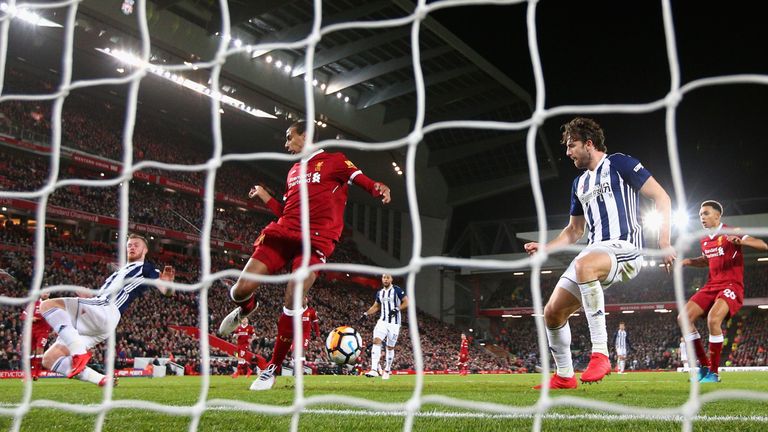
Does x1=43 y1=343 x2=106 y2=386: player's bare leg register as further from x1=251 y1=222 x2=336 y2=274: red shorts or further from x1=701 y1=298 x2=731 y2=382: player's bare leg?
x1=701 y1=298 x2=731 y2=382: player's bare leg

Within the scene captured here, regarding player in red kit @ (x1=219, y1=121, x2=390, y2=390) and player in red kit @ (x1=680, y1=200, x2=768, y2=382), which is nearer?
player in red kit @ (x1=219, y1=121, x2=390, y2=390)

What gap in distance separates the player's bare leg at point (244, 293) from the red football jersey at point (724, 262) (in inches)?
200

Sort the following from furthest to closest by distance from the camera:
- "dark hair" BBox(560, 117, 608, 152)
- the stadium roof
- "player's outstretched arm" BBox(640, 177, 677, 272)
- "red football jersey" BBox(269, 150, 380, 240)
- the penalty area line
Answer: the stadium roof, "red football jersey" BBox(269, 150, 380, 240), "dark hair" BBox(560, 117, 608, 152), "player's outstretched arm" BBox(640, 177, 677, 272), the penalty area line

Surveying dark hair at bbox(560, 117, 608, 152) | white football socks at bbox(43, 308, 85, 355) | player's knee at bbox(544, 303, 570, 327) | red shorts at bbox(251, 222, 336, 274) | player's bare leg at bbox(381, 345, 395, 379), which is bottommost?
player's bare leg at bbox(381, 345, 395, 379)

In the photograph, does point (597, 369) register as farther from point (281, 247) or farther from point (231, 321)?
point (231, 321)

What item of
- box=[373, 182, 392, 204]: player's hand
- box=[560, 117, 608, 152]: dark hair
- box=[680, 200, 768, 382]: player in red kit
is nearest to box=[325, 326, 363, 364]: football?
box=[680, 200, 768, 382]: player in red kit

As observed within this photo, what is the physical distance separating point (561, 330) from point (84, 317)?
4103 mm

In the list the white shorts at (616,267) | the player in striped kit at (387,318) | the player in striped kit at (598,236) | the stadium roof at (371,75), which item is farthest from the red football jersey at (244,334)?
the stadium roof at (371,75)

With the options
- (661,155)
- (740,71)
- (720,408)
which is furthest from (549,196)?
(720,408)

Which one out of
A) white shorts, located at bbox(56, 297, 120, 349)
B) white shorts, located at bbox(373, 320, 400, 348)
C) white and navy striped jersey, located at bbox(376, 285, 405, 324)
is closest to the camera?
white shorts, located at bbox(56, 297, 120, 349)

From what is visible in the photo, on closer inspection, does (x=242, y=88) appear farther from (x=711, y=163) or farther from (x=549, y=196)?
(x=711, y=163)

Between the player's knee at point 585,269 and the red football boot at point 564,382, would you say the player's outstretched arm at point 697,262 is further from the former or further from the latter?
the player's knee at point 585,269

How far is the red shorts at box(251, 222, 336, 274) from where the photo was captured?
5457mm

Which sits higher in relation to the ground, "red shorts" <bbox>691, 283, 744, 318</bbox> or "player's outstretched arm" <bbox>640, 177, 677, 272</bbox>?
"player's outstretched arm" <bbox>640, 177, 677, 272</bbox>
